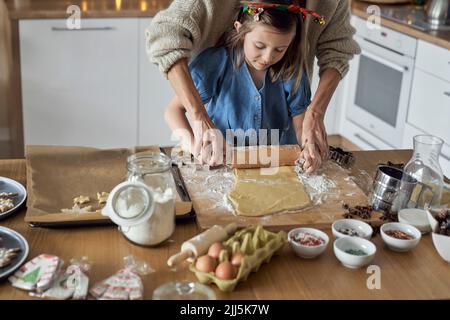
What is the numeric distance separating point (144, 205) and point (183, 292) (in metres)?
0.20

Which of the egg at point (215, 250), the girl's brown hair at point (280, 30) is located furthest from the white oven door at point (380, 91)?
the egg at point (215, 250)

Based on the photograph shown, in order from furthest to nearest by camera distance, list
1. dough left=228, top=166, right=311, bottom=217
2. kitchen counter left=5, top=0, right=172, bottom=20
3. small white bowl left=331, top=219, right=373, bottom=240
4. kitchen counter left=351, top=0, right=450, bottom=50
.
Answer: kitchen counter left=5, top=0, right=172, bottom=20 → kitchen counter left=351, top=0, right=450, bottom=50 → dough left=228, top=166, right=311, bottom=217 → small white bowl left=331, top=219, right=373, bottom=240

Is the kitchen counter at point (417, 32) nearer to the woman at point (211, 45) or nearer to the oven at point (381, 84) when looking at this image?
the oven at point (381, 84)

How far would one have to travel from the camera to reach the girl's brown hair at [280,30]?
158 cm

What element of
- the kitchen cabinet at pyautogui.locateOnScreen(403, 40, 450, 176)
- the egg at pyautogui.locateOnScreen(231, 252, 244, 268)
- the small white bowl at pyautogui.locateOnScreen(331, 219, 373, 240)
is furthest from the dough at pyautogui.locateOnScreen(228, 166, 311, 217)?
the kitchen cabinet at pyautogui.locateOnScreen(403, 40, 450, 176)

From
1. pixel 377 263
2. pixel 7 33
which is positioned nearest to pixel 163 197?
pixel 377 263

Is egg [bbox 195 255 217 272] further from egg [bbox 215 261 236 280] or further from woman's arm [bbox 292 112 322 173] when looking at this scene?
woman's arm [bbox 292 112 322 173]

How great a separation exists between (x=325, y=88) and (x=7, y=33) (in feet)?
6.04

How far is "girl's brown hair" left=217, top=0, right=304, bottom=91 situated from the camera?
1.58 m

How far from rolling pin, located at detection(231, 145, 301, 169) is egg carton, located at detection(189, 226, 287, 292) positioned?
0.35m

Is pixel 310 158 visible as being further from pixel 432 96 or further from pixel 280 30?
pixel 432 96

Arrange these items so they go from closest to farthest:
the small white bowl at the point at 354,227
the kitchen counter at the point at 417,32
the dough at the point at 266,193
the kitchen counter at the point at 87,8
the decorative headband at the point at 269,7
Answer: the small white bowl at the point at 354,227, the dough at the point at 266,193, the decorative headband at the point at 269,7, the kitchen counter at the point at 417,32, the kitchen counter at the point at 87,8

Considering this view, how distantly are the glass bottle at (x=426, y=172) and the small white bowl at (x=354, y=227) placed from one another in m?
0.16
